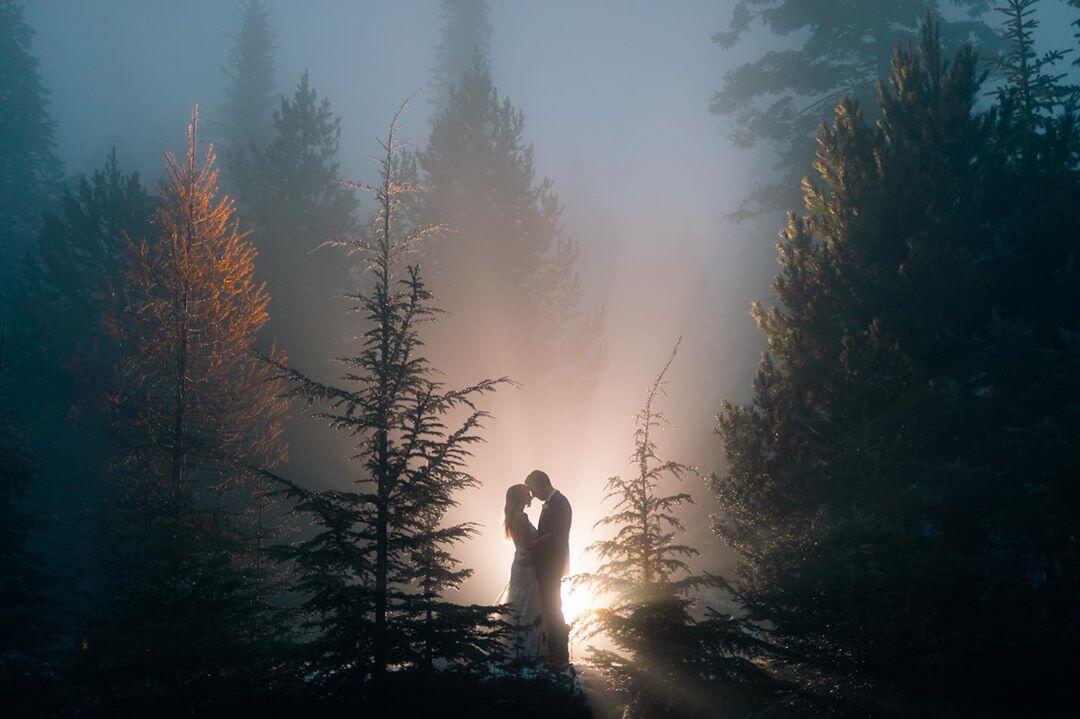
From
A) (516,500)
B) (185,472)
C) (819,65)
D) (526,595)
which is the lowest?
(526,595)

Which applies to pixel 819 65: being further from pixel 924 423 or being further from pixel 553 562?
pixel 553 562

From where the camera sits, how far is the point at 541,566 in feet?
28.3

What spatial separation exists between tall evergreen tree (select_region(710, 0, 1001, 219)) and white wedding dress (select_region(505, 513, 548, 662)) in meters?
23.8

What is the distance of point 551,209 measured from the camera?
28578 mm

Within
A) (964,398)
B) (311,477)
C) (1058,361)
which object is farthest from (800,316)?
(311,477)

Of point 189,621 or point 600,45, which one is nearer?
point 189,621

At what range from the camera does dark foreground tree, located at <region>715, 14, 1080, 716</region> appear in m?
6.82

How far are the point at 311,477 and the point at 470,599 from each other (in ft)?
23.7

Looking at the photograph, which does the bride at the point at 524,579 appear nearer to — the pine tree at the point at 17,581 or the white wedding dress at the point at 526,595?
the white wedding dress at the point at 526,595

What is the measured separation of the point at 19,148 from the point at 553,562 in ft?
138

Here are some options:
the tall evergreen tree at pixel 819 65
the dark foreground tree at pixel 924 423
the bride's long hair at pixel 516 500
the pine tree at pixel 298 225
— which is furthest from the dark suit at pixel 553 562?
→ the tall evergreen tree at pixel 819 65

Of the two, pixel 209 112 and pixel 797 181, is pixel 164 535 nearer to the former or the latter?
pixel 797 181

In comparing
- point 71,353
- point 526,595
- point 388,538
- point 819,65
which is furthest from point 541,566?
point 819,65

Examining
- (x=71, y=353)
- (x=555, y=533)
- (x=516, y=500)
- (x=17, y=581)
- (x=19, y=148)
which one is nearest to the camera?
(x=555, y=533)
